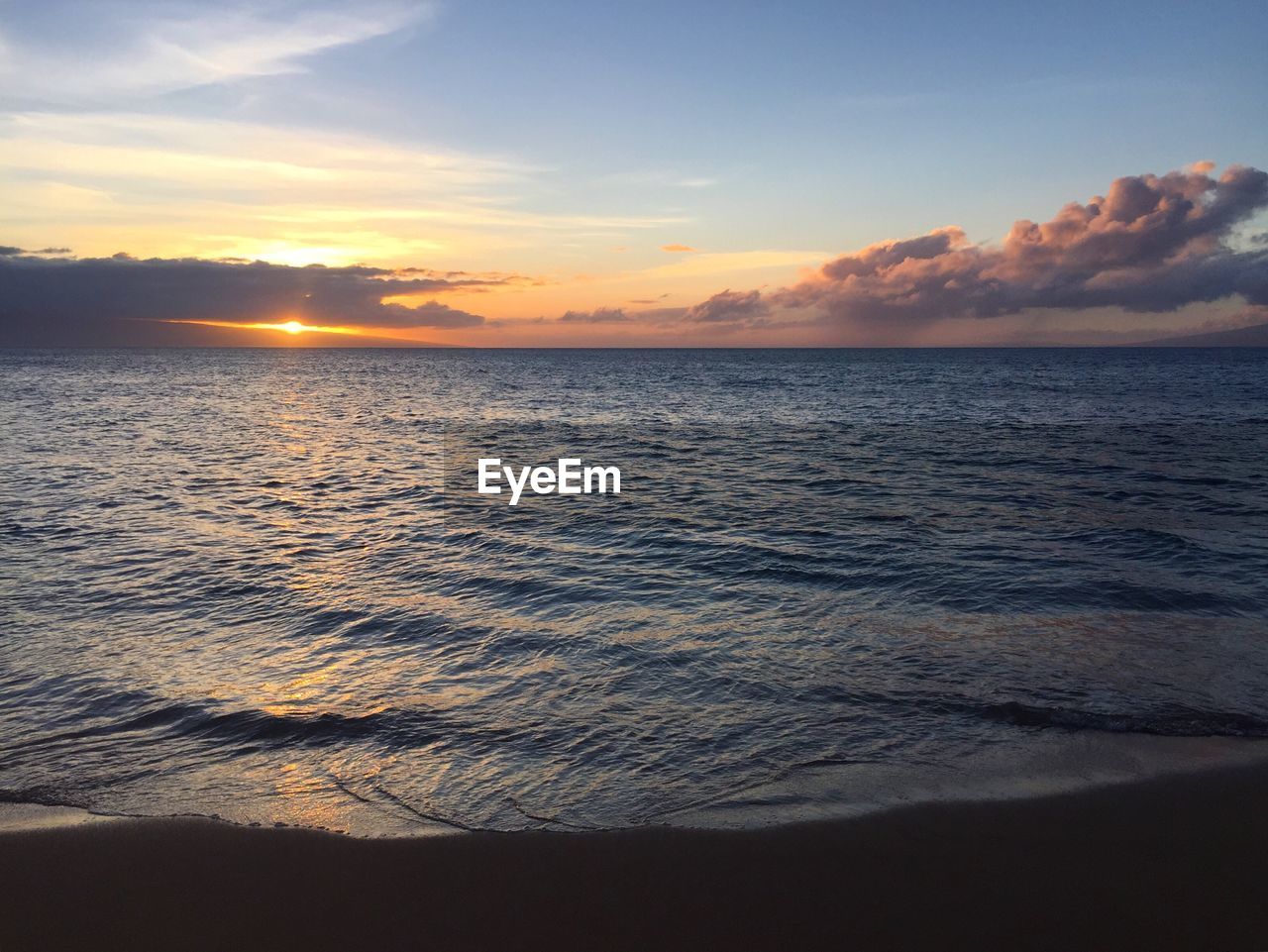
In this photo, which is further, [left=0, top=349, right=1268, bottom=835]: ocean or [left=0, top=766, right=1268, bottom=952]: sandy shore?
[left=0, top=349, right=1268, bottom=835]: ocean

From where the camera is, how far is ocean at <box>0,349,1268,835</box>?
7645mm

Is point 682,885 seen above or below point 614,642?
below

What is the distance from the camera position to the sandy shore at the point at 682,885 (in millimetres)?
5516

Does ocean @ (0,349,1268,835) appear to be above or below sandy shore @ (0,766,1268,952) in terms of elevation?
above

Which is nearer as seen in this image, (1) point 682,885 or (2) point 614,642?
(1) point 682,885

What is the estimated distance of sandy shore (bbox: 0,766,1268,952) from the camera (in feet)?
18.1

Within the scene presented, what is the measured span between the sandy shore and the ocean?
388mm

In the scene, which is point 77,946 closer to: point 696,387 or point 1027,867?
point 1027,867

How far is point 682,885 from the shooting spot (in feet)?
19.8

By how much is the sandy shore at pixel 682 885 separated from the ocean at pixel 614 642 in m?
0.39

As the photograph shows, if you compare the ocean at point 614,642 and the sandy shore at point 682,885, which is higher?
the ocean at point 614,642

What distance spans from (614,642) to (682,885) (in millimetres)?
5564

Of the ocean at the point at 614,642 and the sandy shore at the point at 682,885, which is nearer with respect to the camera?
the sandy shore at the point at 682,885

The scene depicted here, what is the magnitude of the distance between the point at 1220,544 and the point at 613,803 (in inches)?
666
